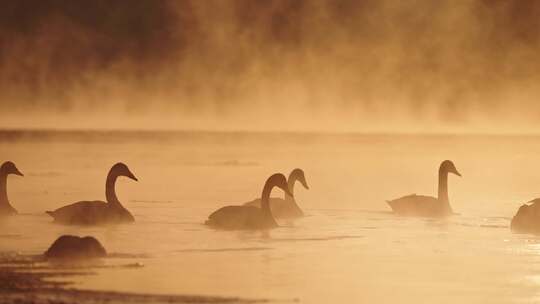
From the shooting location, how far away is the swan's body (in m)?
23.9

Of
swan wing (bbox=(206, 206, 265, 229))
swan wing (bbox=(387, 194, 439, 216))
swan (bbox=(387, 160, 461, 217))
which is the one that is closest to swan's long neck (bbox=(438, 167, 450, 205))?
swan (bbox=(387, 160, 461, 217))

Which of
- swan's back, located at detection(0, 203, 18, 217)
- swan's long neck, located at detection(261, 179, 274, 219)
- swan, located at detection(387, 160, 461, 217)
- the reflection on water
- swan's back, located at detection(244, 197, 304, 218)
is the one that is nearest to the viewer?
the reflection on water

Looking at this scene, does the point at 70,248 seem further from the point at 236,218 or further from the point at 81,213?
the point at 81,213

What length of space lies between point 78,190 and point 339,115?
145 feet

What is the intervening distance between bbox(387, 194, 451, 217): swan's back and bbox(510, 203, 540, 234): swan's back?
9.78 feet

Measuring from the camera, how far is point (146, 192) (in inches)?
1246

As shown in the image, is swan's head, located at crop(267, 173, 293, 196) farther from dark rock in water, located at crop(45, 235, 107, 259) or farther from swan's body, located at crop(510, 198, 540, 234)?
dark rock in water, located at crop(45, 235, 107, 259)

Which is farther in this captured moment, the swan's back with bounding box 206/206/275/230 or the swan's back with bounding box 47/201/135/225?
the swan's back with bounding box 47/201/135/225

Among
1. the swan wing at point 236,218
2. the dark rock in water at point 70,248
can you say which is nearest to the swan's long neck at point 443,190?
the swan wing at point 236,218

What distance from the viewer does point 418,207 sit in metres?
27.4

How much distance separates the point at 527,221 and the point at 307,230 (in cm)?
313

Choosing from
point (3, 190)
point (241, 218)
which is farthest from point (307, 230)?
point (3, 190)

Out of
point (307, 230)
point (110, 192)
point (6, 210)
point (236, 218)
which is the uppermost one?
point (110, 192)

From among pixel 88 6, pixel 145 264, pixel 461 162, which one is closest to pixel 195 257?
pixel 145 264
